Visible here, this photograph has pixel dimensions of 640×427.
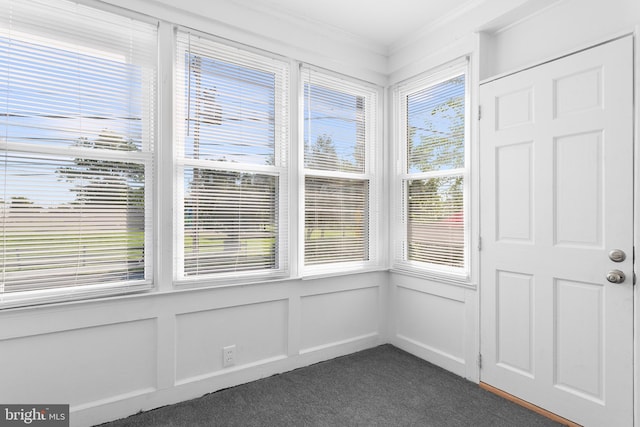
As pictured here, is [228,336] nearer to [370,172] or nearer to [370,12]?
[370,172]

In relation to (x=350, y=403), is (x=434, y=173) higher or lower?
higher

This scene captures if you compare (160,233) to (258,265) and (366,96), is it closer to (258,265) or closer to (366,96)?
(258,265)

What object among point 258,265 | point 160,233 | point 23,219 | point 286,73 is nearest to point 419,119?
point 286,73

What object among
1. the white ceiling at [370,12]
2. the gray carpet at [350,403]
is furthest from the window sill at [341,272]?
the white ceiling at [370,12]

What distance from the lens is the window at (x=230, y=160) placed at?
7.86 ft

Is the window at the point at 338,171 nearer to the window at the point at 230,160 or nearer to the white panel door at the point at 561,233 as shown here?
the window at the point at 230,160

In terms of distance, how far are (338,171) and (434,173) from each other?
2.63 feet

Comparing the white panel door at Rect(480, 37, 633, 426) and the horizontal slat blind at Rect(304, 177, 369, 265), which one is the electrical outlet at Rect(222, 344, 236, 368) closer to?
the horizontal slat blind at Rect(304, 177, 369, 265)

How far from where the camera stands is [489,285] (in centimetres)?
252

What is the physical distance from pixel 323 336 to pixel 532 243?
1717 mm

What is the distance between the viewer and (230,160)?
2.55m

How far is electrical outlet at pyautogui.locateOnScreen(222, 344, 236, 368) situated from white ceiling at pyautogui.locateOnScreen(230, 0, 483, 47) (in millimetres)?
2411

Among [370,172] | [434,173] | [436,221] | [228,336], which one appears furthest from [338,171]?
[228,336]

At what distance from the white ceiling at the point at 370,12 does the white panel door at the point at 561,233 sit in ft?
2.34
